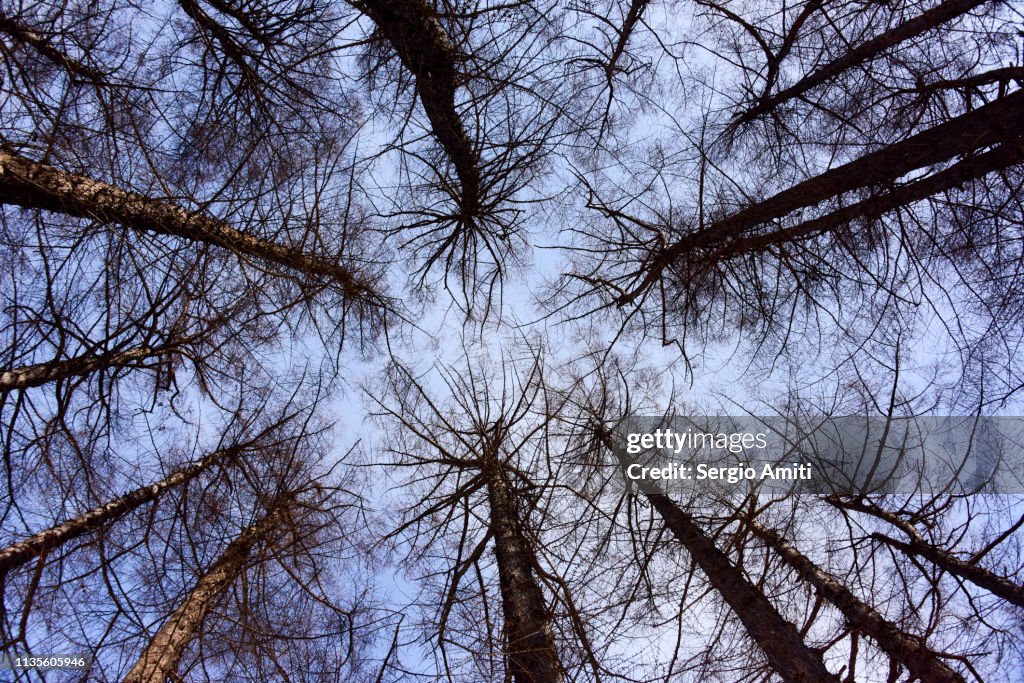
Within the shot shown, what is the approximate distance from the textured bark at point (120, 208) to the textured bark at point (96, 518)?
1.91 meters

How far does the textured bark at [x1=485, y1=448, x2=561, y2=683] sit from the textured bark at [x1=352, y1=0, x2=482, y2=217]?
2.65 m

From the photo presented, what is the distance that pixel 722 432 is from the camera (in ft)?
16.0

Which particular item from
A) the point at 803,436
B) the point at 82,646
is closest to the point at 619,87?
the point at 803,436

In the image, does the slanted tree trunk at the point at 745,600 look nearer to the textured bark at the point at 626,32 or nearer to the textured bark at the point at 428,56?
the textured bark at the point at 428,56

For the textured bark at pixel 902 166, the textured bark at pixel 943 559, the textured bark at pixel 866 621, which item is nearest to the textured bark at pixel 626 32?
the textured bark at pixel 902 166

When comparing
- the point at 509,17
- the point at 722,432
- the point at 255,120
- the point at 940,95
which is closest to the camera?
the point at 509,17

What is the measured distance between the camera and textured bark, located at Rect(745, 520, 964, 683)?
12.6 ft

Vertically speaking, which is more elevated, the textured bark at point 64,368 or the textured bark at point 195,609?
the textured bark at point 64,368

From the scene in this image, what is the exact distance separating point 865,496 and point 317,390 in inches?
197

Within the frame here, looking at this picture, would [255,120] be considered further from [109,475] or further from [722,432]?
[722,432]

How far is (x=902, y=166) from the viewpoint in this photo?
3.83 metres

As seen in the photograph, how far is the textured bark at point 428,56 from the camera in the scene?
11.6ft

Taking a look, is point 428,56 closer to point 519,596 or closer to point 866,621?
point 519,596
